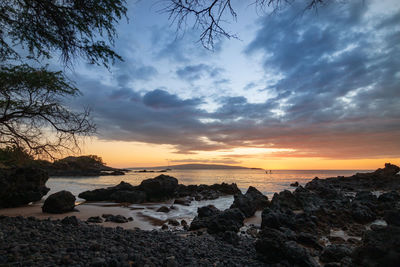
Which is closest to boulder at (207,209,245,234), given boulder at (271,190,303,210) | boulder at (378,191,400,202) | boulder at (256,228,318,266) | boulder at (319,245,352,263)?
boulder at (256,228,318,266)

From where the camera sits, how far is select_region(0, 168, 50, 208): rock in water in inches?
535

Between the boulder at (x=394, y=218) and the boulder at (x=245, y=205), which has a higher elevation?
the boulder at (x=394, y=218)

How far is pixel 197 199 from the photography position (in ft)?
74.6

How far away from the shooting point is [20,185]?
14438mm

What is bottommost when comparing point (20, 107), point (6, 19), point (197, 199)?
point (197, 199)

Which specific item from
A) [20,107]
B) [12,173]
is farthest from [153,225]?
[12,173]

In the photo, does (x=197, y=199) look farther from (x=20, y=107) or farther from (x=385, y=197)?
(x=20, y=107)

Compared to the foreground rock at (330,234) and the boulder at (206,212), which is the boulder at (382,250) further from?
the boulder at (206,212)

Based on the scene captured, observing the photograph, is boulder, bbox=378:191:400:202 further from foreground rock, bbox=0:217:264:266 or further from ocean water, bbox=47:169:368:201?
foreground rock, bbox=0:217:264:266

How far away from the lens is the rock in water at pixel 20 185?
13586 mm

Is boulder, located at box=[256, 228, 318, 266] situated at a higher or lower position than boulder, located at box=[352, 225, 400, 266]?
lower

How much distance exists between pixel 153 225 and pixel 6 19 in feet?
33.3

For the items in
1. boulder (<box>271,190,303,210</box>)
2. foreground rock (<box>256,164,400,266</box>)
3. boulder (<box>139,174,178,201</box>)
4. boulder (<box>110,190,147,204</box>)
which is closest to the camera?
foreground rock (<box>256,164,400,266</box>)

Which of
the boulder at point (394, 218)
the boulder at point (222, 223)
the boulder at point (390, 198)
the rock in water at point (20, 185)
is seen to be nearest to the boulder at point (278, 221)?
the boulder at point (222, 223)
